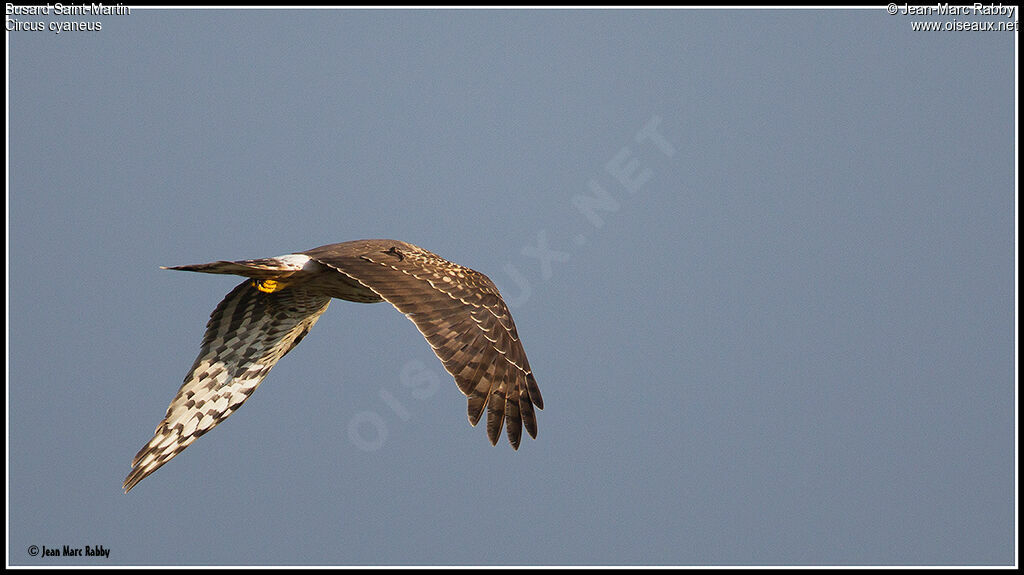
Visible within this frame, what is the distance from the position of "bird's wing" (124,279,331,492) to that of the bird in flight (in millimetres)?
11

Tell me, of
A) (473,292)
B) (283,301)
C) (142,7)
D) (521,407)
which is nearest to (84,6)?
(142,7)

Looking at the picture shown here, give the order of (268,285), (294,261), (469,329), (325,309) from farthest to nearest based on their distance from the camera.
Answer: (325,309) → (268,285) → (294,261) → (469,329)

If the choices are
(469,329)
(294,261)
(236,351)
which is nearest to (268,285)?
(294,261)

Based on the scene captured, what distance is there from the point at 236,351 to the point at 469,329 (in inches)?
131

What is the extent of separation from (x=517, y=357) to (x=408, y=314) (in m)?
1.07

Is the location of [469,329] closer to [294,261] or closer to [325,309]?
[294,261]

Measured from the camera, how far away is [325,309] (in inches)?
472

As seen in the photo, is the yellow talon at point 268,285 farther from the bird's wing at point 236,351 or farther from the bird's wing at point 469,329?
the bird's wing at point 469,329

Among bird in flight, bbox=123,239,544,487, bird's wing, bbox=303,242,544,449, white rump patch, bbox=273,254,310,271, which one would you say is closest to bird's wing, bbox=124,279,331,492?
bird in flight, bbox=123,239,544,487

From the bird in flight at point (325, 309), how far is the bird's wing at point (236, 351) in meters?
0.01

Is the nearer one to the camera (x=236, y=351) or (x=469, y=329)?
(x=469, y=329)

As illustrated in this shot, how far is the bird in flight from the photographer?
30.9 ft

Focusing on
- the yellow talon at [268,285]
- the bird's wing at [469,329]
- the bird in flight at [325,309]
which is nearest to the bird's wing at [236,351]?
the bird in flight at [325,309]

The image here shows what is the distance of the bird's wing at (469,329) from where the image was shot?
934cm
